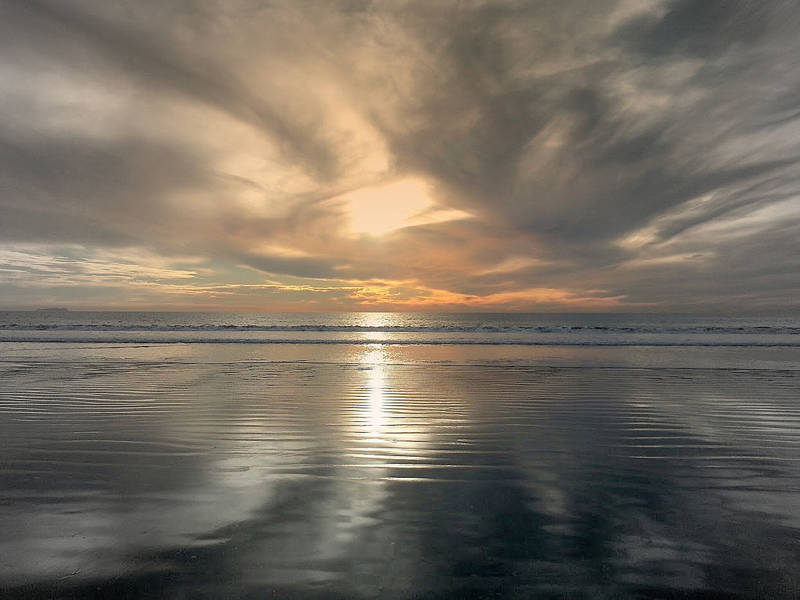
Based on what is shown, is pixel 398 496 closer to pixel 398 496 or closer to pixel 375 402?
pixel 398 496

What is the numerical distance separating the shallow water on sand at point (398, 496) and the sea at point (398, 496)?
3 centimetres

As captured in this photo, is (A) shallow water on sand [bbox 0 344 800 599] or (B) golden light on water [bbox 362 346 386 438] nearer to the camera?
(A) shallow water on sand [bbox 0 344 800 599]

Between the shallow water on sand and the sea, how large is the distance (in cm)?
3

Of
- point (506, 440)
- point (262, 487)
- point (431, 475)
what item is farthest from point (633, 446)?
point (262, 487)

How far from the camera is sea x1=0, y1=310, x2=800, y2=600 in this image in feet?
12.3

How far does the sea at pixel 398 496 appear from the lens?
375 cm

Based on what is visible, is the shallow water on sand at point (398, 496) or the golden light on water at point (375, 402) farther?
the golden light on water at point (375, 402)

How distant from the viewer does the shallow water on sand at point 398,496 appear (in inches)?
148

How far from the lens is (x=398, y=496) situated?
5488 millimetres

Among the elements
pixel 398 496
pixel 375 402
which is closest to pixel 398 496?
pixel 398 496

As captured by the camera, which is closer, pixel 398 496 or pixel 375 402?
pixel 398 496

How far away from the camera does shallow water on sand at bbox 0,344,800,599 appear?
3760mm

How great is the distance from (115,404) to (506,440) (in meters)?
9.70

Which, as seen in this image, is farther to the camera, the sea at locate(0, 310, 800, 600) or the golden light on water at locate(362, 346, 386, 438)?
the golden light on water at locate(362, 346, 386, 438)
